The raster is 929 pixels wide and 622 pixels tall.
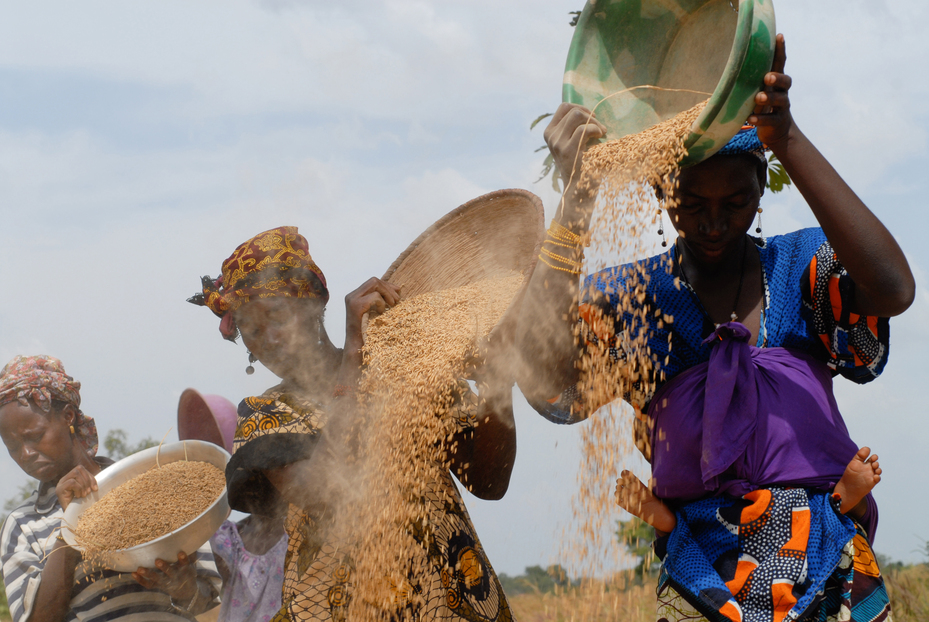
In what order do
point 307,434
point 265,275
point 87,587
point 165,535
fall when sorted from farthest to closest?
point 87,587
point 165,535
point 265,275
point 307,434

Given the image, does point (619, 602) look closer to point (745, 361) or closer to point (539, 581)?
point (745, 361)

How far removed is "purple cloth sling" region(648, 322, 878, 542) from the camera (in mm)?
2025

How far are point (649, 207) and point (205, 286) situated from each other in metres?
1.83

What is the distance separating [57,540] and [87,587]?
25 centimetres

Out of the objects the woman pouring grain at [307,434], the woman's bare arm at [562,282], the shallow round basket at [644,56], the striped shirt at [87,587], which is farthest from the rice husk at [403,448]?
the striped shirt at [87,587]

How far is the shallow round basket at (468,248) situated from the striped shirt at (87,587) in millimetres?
1687

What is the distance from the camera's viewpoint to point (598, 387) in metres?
2.38

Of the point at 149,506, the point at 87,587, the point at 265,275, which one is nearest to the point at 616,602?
the point at 265,275

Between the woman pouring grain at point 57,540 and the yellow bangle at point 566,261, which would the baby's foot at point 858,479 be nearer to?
the yellow bangle at point 566,261

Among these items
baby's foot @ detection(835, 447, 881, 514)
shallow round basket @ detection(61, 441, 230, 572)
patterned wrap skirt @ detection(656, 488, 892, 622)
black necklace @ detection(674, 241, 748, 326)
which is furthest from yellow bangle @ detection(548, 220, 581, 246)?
shallow round basket @ detection(61, 441, 230, 572)

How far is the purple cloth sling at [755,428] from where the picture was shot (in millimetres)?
2025

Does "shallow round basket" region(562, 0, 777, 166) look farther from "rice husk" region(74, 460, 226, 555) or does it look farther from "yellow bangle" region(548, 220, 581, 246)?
"rice husk" region(74, 460, 226, 555)

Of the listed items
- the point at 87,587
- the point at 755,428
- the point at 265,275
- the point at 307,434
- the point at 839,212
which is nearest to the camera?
the point at 839,212

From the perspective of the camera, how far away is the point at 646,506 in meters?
2.19
